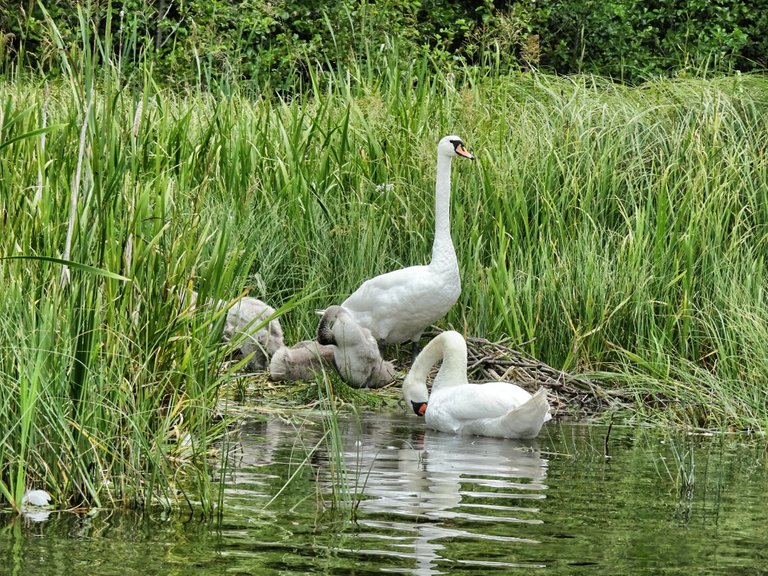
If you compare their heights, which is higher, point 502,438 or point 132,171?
point 132,171

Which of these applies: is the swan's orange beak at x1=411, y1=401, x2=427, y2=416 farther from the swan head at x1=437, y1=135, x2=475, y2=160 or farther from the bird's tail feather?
the swan head at x1=437, y1=135, x2=475, y2=160

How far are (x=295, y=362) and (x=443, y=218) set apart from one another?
1.30 m

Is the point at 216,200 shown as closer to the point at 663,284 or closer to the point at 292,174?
the point at 292,174

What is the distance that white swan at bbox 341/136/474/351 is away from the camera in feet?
28.6

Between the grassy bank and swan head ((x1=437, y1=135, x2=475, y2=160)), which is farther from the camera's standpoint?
swan head ((x1=437, y1=135, x2=475, y2=160))

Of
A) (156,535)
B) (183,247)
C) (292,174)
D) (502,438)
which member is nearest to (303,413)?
(502,438)

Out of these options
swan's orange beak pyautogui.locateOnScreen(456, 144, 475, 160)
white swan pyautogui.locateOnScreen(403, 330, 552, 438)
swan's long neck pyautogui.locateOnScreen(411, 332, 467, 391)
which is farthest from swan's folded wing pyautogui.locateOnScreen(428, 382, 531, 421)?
swan's orange beak pyautogui.locateOnScreen(456, 144, 475, 160)

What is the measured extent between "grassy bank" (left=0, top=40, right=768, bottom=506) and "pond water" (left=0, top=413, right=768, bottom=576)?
0.55m

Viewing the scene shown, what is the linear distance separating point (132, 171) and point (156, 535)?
155cm

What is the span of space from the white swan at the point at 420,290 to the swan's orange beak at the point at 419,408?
879 millimetres

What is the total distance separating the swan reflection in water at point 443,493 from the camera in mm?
4609

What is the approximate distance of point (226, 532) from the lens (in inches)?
183

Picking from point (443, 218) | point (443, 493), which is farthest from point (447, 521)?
point (443, 218)

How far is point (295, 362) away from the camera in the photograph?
867 centimetres
